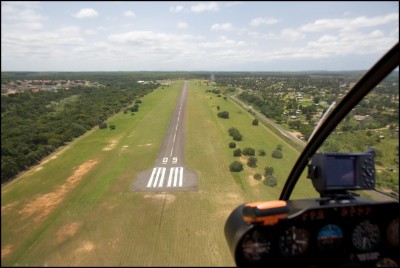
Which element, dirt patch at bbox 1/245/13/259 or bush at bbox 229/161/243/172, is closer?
dirt patch at bbox 1/245/13/259

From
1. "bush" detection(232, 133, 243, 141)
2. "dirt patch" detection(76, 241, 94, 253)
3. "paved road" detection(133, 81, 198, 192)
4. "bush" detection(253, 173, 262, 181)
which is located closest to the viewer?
"dirt patch" detection(76, 241, 94, 253)

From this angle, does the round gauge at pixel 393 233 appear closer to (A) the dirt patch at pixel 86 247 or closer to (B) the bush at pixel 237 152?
(A) the dirt patch at pixel 86 247

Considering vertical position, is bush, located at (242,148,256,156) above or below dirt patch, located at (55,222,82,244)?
below

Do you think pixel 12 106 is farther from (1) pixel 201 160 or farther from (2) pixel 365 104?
(1) pixel 201 160

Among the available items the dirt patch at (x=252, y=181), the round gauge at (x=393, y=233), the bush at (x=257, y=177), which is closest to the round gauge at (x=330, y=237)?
the round gauge at (x=393, y=233)

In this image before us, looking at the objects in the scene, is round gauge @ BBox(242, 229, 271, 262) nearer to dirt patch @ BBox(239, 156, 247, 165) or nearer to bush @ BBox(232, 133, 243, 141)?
dirt patch @ BBox(239, 156, 247, 165)

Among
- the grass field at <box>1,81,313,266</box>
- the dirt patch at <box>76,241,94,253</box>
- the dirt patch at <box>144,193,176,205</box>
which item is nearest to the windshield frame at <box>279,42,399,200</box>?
the grass field at <box>1,81,313,266</box>

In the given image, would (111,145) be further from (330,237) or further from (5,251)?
(330,237)

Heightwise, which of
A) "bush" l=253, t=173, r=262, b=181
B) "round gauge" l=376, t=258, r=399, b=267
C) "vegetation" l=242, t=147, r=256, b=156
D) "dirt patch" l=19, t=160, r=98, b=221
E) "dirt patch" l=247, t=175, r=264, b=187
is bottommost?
"dirt patch" l=247, t=175, r=264, b=187
